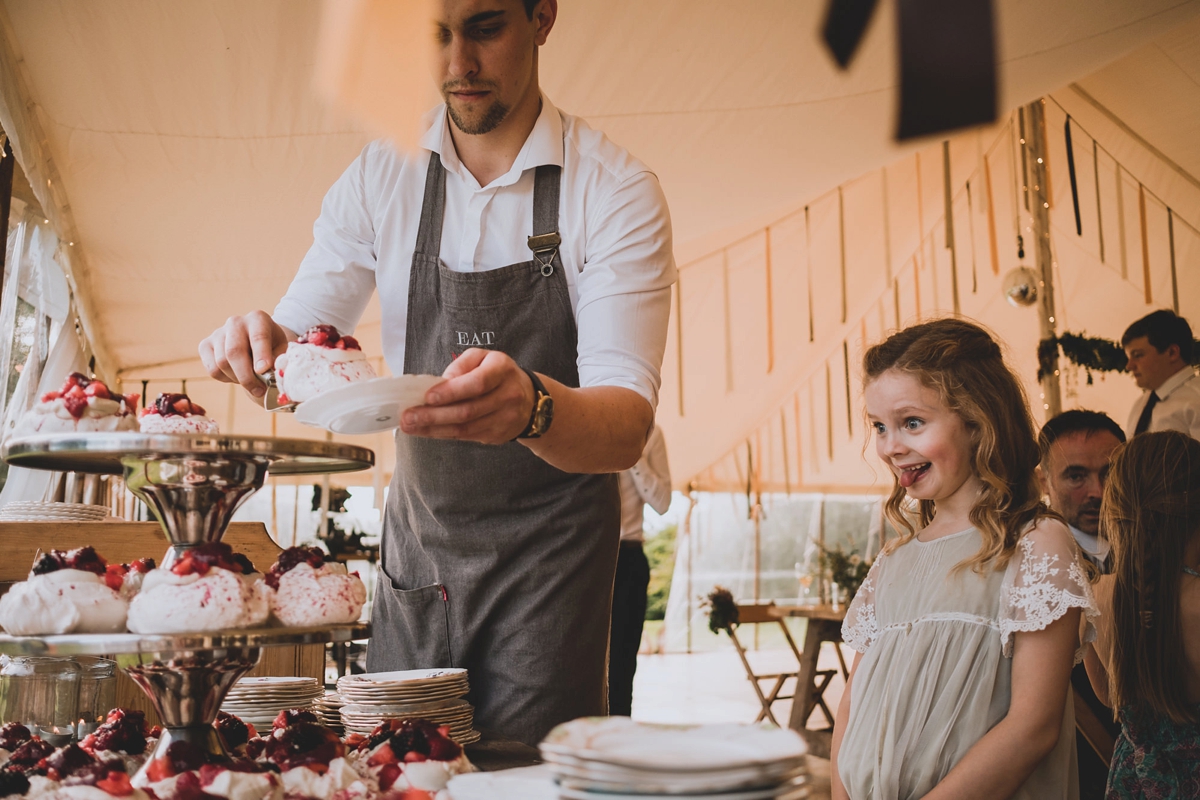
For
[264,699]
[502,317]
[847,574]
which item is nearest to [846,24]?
[502,317]

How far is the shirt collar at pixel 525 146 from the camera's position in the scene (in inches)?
62.2

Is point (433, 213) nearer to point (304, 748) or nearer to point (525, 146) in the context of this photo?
point (525, 146)

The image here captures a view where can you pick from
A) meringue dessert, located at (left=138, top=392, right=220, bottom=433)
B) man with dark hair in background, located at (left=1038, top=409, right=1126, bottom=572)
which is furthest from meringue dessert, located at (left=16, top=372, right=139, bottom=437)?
man with dark hair in background, located at (left=1038, top=409, right=1126, bottom=572)

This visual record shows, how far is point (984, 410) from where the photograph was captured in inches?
69.1

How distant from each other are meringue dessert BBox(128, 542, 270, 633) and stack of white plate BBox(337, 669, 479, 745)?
349 millimetres

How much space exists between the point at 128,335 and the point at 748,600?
8.87m

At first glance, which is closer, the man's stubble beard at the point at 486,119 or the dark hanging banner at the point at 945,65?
the man's stubble beard at the point at 486,119

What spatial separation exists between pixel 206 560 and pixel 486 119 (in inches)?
34.2

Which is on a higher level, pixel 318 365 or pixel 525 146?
pixel 525 146

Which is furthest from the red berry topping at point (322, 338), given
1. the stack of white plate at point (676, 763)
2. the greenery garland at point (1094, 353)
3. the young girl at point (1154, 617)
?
the greenery garland at point (1094, 353)

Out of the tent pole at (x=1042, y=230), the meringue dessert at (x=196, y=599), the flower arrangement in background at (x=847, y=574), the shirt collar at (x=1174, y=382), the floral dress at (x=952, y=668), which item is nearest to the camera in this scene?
the meringue dessert at (x=196, y=599)

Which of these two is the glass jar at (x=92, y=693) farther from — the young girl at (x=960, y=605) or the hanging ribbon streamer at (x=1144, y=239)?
the hanging ribbon streamer at (x=1144, y=239)

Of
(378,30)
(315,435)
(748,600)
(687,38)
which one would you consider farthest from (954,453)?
(748,600)

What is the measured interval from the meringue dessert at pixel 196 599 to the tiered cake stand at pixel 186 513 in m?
0.02
